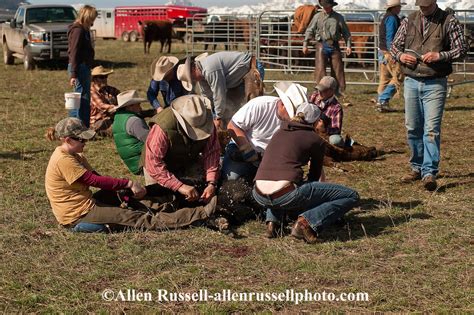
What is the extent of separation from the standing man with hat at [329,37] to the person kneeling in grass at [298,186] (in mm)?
7258

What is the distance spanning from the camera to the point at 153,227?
244 inches

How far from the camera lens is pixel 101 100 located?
10.8 meters

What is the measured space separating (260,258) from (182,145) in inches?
52.0

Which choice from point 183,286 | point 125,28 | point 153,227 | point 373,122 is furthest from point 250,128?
point 125,28

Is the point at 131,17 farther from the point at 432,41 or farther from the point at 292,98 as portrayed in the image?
the point at 292,98

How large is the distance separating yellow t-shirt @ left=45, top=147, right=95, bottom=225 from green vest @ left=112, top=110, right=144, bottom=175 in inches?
41.3

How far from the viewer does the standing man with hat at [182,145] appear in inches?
246

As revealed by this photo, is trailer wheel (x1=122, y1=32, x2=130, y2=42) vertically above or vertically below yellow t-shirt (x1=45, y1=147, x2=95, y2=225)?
above

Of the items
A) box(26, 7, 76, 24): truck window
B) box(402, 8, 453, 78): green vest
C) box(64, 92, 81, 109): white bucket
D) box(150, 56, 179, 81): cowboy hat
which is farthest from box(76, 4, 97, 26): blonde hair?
box(26, 7, 76, 24): truck window

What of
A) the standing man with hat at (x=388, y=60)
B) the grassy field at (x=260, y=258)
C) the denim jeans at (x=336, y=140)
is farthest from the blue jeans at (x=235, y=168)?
the standing man with hat at (x=388, y=60)

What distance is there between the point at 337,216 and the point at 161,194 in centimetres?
152

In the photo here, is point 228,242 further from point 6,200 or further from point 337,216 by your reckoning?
point 6,200

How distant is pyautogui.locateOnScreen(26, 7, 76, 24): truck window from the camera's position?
2172 cm

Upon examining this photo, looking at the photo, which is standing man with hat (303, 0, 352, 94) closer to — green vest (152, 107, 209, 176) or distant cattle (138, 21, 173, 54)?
green vest (152, 107, 209, 176)
